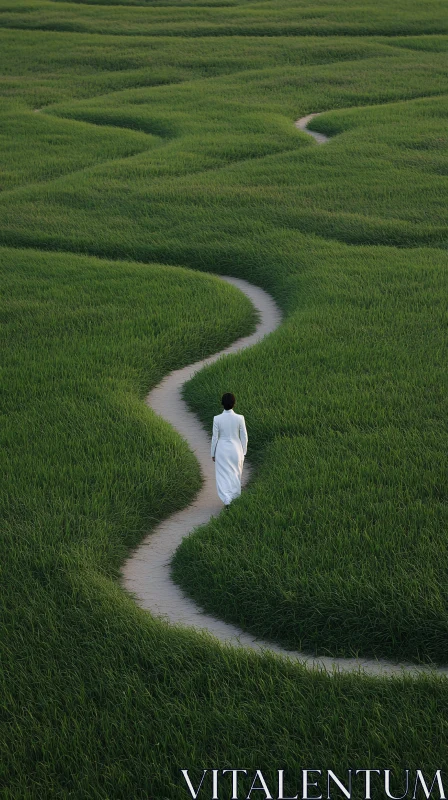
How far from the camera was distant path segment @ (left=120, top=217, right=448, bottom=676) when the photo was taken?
18.9 ft

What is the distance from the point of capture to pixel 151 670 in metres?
5.58

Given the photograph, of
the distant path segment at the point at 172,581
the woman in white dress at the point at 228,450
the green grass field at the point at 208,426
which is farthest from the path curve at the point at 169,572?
the woman in white dress at the point at 228,450

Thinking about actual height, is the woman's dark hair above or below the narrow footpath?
above

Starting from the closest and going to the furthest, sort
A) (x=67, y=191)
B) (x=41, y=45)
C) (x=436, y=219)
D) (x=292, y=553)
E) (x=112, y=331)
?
1. (x=292, y=553)
2. (x=112, y=331)
3. (x=436, y=219)
4. (x=67, y=191)
5. (x=41, y=45)

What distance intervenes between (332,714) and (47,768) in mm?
1627

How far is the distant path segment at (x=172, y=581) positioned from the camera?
5754 mm

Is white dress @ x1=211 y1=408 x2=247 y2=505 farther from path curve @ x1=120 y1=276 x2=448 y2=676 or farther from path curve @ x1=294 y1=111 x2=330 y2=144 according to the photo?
path curve @ x1=294 y1=111 x2=330 y2=144

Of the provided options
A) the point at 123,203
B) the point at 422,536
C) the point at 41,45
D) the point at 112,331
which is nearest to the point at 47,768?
the point at 422,536

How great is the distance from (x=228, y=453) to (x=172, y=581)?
1.40 metres

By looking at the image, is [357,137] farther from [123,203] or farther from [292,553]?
[292,553]

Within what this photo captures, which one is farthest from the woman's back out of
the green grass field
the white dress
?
the green grass field

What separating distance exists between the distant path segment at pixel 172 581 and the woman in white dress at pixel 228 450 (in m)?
0.28

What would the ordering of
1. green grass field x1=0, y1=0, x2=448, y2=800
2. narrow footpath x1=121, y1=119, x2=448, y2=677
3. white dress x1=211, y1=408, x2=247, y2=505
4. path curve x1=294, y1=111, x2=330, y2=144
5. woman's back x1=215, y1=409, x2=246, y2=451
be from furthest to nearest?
path curve x1=294, y1=111, x2=330, y2=144 → woman's back x1=215, y1=409, x2=246, y2=451 → white dress x1=211, y1=408, x2=247, y2=505 → narrow footpath x1=121, y1=119, x2=448, y2=677 → green grass field x1=0, y1=0, x2=448, y2=800

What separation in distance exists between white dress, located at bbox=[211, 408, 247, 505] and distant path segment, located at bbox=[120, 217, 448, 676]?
29cm
